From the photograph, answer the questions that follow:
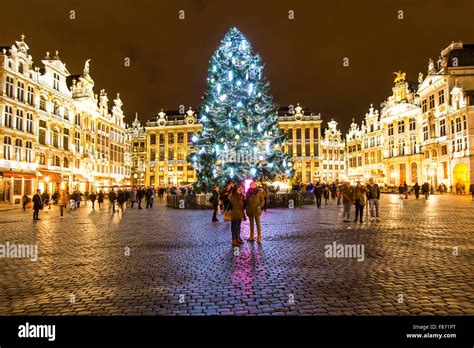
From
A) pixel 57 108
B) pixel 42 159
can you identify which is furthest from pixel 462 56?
pixel 42 159

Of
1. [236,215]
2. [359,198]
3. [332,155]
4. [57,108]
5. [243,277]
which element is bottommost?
[243,277]

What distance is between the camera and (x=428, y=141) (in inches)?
2229

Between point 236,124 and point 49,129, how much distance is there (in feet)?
104

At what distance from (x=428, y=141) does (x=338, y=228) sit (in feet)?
163

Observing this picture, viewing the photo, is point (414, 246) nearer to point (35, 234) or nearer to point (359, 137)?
point (35, 234)

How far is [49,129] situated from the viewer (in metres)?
46.9

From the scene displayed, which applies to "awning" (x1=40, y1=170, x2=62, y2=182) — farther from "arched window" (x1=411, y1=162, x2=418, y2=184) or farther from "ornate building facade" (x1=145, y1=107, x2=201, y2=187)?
"arched window" (x1=411, y1=162, x2=418, y2=184)

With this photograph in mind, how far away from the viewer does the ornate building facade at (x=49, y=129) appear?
3834cm

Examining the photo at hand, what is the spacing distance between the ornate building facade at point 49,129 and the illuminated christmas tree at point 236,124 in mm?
12716

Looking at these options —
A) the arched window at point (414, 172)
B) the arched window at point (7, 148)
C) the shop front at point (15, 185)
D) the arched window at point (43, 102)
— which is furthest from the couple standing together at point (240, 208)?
the arched window at point (414, 172)

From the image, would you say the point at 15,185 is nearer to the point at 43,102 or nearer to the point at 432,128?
the point at 43,102

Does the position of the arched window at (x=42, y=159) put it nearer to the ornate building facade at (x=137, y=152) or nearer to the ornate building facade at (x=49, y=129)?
the ornate building facade at (x=49, y=129)
